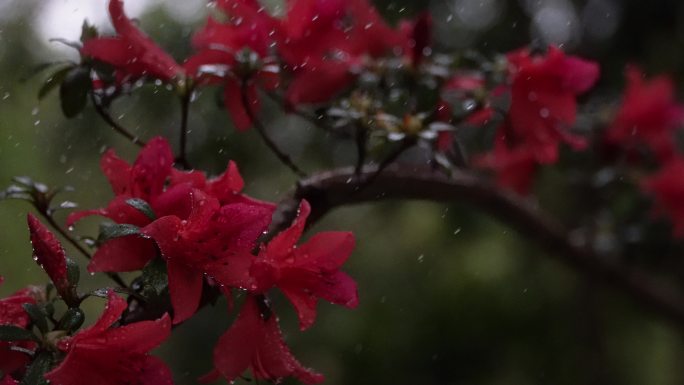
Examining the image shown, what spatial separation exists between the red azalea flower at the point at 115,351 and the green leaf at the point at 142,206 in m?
0.07

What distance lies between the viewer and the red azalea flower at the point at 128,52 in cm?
79

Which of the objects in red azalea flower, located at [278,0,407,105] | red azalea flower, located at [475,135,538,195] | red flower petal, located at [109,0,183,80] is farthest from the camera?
red azalea flower, located at [475,135,538,195]

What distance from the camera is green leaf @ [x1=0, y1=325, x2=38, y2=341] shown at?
54 centimetres

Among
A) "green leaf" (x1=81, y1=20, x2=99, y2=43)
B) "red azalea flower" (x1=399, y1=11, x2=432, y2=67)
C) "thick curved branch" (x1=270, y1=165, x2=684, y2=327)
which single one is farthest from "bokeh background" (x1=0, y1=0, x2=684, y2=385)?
"green leaf" (x1=81, y1=20, x2=99, y2=43)

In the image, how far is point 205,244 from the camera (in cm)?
60

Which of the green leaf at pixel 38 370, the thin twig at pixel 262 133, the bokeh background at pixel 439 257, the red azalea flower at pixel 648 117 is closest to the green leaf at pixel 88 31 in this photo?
the thin twig at pixel 262 133

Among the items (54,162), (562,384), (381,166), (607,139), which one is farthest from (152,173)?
(562,384)

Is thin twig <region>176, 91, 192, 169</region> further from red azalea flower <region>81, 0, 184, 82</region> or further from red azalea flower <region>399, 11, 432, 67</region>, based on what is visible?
red azalea flower <region>399, 11, 432, 67</region>

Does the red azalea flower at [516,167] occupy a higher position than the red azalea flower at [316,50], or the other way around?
the red azalea flower at [316,50]

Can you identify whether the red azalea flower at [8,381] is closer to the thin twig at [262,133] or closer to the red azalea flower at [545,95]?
the thin twig at [262,133]

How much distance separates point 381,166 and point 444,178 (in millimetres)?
194

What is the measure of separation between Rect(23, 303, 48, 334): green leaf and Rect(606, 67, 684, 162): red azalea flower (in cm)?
112

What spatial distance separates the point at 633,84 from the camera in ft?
4.92

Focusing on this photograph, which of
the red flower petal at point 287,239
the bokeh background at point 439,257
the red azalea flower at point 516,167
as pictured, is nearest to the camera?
the red flower petal at point 287,239
